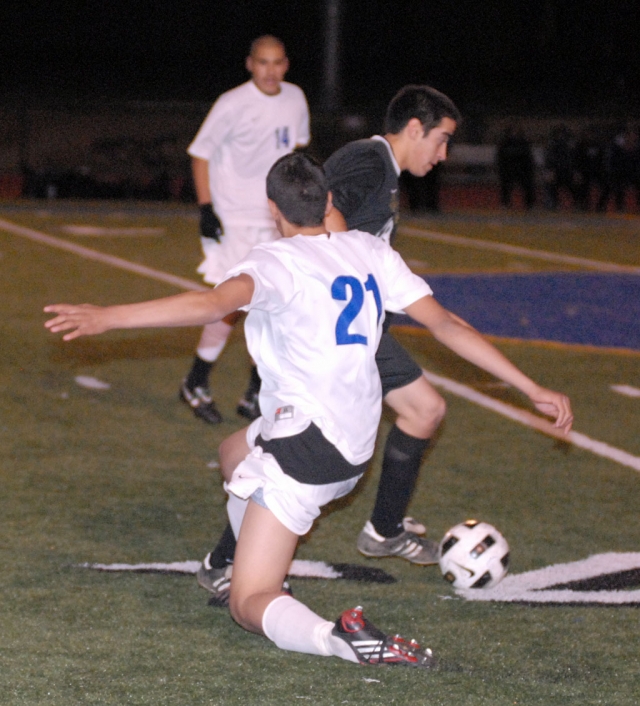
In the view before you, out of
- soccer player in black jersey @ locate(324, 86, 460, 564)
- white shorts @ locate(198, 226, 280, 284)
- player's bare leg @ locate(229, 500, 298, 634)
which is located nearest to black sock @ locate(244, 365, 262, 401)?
white shorts @ locate(198, 226, 280, 284)

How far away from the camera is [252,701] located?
3.75 m

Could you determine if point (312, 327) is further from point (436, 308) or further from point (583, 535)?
point (583, 535)

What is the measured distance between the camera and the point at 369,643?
3811mm

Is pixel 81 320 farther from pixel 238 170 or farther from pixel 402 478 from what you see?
pixel 238 170

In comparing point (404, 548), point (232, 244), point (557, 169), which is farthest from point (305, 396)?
point (557, 169)

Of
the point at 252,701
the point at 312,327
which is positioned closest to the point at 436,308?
the point at 312,327

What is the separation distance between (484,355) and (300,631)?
3.75 feet

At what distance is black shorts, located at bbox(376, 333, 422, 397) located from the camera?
5.00m

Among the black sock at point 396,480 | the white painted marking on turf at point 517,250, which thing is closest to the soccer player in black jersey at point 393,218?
the black sock at point 396,480

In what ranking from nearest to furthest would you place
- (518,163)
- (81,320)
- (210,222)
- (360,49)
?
(81,320)
(210,222)
(518,163)
(360,49)

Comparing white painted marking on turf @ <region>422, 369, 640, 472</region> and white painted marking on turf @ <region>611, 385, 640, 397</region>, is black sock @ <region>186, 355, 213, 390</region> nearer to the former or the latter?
white painted marking on turf @ <region>422, 369, 640, 472</region>

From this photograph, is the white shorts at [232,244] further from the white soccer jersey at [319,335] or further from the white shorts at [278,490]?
the white shorts at [278,490]

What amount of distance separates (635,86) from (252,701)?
128 ft

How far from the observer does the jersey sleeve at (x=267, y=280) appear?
12.7ft
